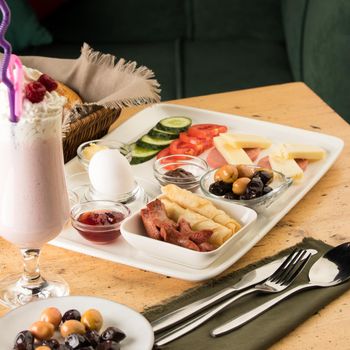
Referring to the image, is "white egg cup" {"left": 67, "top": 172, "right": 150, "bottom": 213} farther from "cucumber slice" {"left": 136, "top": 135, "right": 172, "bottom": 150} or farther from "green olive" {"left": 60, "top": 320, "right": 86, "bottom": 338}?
"green olive" {"left": 60, "top": 320, "right": 86, "bottom": 338}

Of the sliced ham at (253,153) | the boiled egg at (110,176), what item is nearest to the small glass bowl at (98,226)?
the boiled egg at (110,176)

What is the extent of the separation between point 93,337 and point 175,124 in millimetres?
956

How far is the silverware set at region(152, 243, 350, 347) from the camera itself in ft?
3.88

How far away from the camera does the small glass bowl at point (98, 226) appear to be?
141 cm

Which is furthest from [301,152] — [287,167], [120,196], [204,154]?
[120,196]

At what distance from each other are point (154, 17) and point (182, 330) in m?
2.22

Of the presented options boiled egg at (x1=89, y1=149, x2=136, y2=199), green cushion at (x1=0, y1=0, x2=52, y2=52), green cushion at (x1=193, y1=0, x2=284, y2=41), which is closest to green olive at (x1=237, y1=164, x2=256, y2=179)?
boiled egg at (x1=89, y1=149, x2=136, y2=199)

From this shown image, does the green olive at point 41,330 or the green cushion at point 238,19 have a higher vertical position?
the green olive at point 41,330

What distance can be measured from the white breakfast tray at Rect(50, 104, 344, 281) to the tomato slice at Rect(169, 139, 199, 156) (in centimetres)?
7

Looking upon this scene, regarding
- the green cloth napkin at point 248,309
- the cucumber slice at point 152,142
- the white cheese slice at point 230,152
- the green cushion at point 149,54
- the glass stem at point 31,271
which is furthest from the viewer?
the green cushion at point 149,54

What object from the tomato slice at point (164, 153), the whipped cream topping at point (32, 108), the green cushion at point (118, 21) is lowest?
the green cushion at point (118, 21)

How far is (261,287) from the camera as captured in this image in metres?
1.28

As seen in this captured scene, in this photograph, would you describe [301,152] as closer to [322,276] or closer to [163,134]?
[163,134]

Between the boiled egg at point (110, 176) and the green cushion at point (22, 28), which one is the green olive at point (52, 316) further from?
the green cushion at point (22, 28)
